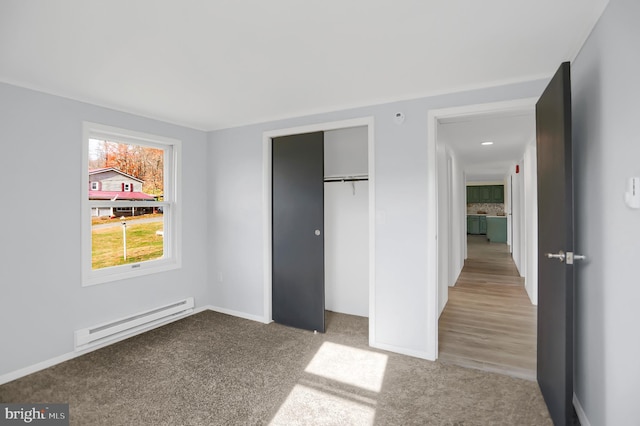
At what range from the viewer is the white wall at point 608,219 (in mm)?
1393

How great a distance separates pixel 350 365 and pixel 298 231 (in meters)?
1.48

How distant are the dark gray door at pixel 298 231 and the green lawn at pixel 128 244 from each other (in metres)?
1.41

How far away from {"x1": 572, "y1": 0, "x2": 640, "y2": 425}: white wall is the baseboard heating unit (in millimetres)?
3767

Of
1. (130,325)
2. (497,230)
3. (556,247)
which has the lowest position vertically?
(130,325)

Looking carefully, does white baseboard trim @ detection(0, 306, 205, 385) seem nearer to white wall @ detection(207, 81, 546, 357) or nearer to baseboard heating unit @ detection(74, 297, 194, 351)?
baseboard heating unit @ detection(74, 297, 194, 351)

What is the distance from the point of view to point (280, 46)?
208 cm

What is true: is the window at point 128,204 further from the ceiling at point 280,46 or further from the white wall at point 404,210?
the white wall at point 404,210

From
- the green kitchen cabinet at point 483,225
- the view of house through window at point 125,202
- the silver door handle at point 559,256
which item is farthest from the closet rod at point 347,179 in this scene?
the green kitchen cabinet at point 483,225

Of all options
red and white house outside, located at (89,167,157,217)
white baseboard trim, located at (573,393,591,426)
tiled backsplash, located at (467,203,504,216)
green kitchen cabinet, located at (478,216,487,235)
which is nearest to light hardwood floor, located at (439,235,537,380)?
white baseboard trim, located at (573,393,591,426)

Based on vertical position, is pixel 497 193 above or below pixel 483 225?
above

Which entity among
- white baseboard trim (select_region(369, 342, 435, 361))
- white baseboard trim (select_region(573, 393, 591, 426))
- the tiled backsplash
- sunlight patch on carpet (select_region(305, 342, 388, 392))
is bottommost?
sunlight patch on carpet (select_region(305, 342, 388, 392))

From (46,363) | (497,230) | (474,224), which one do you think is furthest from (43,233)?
(474,224)

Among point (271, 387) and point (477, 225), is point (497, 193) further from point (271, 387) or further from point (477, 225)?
point (271, 387)

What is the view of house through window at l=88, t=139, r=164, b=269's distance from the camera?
3.25 m
